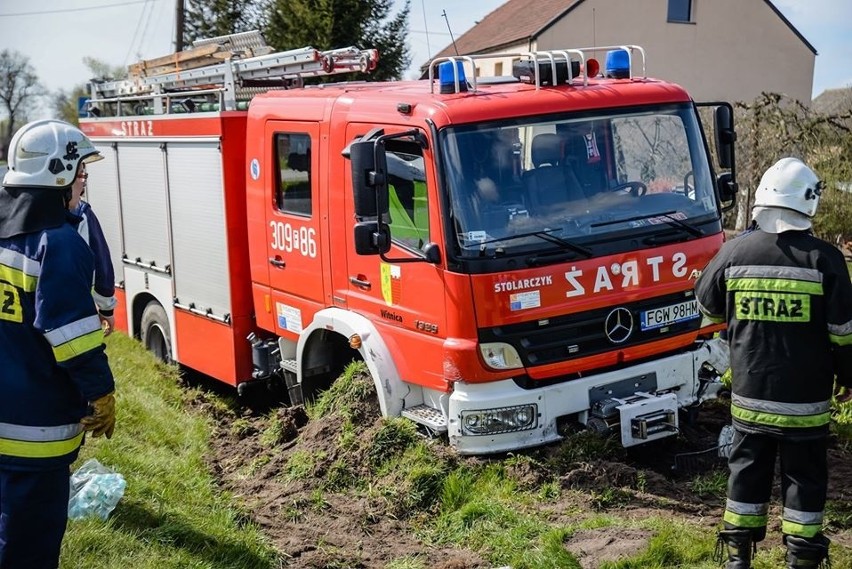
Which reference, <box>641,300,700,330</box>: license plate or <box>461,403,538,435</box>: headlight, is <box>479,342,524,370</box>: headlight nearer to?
<box>461,403,538,435</box>: headlight

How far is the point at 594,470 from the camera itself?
5133 millimetres

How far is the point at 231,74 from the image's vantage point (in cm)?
764

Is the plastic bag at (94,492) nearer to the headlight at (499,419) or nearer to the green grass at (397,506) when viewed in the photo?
the green grass at (397,506)

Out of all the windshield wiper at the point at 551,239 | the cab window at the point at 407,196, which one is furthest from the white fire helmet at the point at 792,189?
the cab window at the point at 407,196

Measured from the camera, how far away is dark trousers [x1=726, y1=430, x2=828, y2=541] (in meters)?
4.03

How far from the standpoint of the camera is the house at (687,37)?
26625 millimetres

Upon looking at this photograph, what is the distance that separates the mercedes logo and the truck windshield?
437mm

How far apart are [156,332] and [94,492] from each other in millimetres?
4303

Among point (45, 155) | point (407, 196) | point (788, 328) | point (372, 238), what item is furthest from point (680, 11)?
point (45, 155)

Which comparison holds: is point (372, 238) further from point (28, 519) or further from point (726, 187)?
point (726, 187)

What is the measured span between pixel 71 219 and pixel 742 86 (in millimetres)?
29686

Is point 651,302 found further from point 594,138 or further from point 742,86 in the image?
point 742,86

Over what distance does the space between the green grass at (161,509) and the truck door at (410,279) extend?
135 centimetres

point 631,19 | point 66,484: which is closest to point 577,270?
point 66,484
